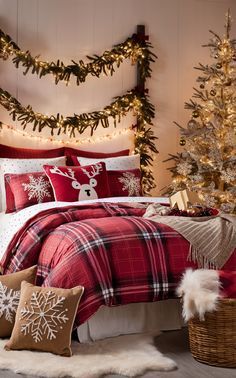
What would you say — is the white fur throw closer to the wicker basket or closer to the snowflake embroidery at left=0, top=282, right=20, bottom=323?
→ the wicker basket

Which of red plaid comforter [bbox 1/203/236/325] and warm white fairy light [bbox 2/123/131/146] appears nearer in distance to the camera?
red plaid comforter [bbox 1/203/236/325]

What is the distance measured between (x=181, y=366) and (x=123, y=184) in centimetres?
242

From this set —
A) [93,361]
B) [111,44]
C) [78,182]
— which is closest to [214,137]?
[111,44]

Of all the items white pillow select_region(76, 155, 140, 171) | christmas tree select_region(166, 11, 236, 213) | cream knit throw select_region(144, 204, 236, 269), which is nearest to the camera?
Result: cream knit throw select_region(144, 204, 236, 269)

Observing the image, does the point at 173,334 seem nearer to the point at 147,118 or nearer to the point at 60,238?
the point at 60,238

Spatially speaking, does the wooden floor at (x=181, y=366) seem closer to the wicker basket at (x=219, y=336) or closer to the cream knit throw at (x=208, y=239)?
the wicker basket at (x=219, y=336)

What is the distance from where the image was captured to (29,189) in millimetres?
4973

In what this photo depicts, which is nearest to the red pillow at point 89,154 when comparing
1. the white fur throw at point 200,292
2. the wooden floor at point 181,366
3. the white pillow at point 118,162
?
the white pillow at point 118,162

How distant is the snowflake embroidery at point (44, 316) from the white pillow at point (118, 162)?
2284 millimetres

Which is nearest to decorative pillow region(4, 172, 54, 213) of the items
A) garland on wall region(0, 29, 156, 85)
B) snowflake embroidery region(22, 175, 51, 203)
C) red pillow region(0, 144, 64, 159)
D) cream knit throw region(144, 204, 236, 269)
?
snowflake embroidery region(22, 175, 51, 203)

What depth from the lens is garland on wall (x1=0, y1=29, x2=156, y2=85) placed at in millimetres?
5559

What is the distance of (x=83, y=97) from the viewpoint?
235 inches

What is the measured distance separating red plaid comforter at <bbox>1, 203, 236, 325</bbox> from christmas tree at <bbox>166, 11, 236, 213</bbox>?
244cm

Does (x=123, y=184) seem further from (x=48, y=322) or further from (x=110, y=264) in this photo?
(x=48, y=322)
